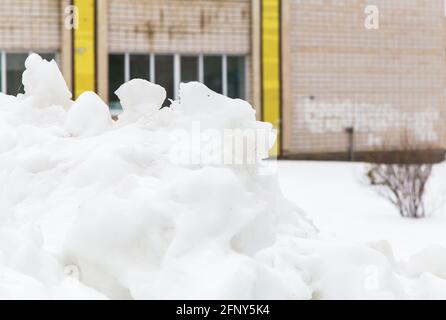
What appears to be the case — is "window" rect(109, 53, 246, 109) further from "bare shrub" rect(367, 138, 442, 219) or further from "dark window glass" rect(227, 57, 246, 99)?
"bare shrub" rect(367, 138, 442, 219)

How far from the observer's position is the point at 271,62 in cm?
1692

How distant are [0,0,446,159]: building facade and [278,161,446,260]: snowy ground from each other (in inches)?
102

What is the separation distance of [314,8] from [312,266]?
14356 millimetres

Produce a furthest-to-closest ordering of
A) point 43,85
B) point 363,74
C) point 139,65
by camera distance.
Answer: point 363,74 → point 139,65 → point 43,85

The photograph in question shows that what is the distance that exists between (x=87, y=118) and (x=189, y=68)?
Result: 1248 centimetres

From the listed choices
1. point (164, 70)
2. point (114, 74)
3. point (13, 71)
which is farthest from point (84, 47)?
point (164, 70)

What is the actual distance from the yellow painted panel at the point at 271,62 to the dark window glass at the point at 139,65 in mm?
2698

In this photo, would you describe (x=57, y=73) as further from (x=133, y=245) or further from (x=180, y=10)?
(x=180, y=10)

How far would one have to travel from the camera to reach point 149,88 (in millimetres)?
4363

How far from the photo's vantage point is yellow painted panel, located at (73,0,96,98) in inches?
617

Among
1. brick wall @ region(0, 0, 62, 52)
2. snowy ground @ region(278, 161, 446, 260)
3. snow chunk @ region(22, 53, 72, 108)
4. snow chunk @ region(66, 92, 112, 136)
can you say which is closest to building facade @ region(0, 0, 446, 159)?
brick wall @ region(0, 0, 62, 52)

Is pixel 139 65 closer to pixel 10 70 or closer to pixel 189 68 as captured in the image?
pixel 189 68

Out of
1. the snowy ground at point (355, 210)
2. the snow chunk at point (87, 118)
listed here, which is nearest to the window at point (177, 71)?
the snowy ground at point (355, 210)

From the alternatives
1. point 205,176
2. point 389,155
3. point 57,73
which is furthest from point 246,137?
point 389,155
